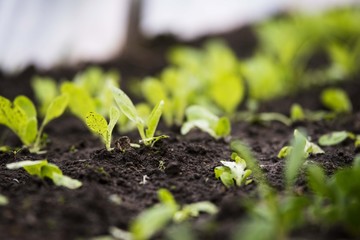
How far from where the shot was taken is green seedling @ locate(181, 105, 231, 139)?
1.71m

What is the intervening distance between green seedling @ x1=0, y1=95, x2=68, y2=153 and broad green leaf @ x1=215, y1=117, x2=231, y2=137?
0.51 metres

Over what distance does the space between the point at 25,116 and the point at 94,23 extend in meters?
2.54

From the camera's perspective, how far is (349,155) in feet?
4.90

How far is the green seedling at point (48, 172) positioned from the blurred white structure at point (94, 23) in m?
1.98

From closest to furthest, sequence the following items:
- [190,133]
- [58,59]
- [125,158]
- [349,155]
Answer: [125,158] → [349,155] → [190,133] → [58,59]

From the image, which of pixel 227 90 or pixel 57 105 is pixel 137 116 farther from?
pixel 227 90

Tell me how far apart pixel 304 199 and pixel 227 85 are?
1.18 metres

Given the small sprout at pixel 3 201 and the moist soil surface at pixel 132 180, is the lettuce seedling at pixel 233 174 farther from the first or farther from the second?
the small sprout at pixel 3 201

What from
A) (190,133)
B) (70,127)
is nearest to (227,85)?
(190,133)

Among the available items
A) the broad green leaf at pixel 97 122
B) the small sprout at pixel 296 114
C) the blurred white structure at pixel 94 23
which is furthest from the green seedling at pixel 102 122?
the blurred white structure at pixel 94 23

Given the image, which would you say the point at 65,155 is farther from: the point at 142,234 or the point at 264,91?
the point at 264,91

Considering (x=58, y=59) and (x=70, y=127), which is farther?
(x=58, y=59)

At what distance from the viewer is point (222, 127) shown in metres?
1.74

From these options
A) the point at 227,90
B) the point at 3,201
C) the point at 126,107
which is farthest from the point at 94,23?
the point at 3,201
